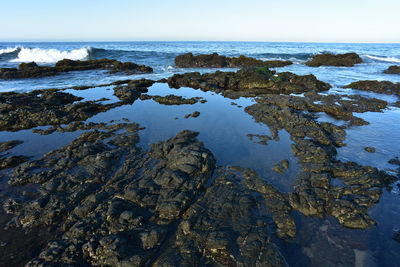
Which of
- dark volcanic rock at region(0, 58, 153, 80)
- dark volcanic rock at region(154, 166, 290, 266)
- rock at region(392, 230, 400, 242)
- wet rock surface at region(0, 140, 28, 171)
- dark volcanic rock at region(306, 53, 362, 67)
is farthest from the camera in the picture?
dark volcanic rock at region(306, 53, 362, 67)

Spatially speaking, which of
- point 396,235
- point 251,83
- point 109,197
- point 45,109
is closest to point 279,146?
point 396,235

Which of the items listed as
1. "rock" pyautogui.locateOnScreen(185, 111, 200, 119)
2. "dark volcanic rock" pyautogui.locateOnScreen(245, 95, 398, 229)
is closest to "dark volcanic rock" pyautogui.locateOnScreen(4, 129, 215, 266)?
"dark volcanic rock" pyautogui.locateOnScreen(245, 95, 398, 229)

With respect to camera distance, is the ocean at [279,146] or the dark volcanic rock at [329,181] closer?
the ocean at [279,146]

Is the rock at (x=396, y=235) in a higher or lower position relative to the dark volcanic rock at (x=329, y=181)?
lower

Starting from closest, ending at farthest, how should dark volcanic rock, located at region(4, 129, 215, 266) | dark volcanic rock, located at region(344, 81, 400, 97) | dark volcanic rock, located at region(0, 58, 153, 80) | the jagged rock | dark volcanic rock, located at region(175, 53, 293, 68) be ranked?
dark volcanic rock, located at region(4, 129, 215, 266) → the jagged rock → dark volcanic rock, located at region(344, 81, 400, 97) → dark volcanic rock, located at region(0, 58, 153, 80) → dark volcanic rock, located at region(175, 53, 293, 68)

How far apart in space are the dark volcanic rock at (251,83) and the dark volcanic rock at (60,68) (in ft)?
37.2

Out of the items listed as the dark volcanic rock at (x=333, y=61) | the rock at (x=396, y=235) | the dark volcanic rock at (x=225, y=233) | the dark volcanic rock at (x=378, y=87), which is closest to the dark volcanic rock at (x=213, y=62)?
the dark volcanic rock at (x=333, y=61)

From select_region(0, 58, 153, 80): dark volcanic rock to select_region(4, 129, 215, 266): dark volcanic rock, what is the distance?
2336 cm

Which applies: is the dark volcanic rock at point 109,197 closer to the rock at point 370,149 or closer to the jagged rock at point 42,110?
the jagged rock at point 42,110

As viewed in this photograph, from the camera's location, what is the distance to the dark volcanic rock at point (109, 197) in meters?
4.24

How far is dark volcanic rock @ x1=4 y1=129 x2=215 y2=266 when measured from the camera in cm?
424

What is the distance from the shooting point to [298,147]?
323 inches

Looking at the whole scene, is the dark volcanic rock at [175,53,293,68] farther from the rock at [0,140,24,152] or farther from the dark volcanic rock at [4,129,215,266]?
the dark volcanic rock at [4,129,215,266]

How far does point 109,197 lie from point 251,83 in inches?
678
